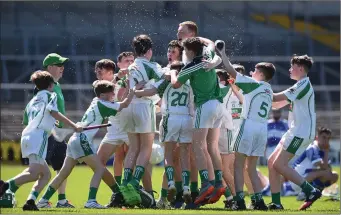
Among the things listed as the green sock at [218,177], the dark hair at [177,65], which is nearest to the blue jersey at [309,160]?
the green sock at [218,177]

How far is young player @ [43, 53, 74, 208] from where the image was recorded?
1400 centimetres

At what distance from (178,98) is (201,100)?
0.36 meters

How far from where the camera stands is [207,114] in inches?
518

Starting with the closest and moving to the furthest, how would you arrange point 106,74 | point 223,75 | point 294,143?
point 294,143 < point 223,75 < point 106,74

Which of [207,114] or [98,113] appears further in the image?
[98,113]

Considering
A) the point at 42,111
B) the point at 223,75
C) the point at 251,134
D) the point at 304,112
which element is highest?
the point at 223,75

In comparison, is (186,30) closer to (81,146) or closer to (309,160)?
(81,146)

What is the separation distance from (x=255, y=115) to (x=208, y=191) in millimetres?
1151

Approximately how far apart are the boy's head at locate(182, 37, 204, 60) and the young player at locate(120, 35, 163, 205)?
1.79ft

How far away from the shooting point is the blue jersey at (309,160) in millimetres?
17516

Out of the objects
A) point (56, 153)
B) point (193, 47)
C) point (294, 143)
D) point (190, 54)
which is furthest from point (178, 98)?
point (56, 153)

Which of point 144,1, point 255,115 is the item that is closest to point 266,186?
point 144,1

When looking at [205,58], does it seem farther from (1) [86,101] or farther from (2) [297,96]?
(1) [86,101]

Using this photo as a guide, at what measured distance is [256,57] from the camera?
30.7 meters
